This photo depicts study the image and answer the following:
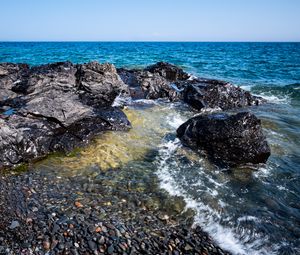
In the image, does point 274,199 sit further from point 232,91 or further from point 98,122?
point 232,91

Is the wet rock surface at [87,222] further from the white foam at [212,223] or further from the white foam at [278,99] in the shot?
the white foam at [278,99]

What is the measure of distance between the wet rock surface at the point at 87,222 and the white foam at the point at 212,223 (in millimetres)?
222

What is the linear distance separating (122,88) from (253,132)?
26.7 feet

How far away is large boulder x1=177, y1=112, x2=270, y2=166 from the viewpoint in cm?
862

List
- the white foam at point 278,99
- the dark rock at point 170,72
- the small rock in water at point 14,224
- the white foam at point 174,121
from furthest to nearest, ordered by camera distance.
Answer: the dark rock at point 170,72 < the white foam at point 278,99 < the white foam at point 174,121 < the small rock in water at point 14,224

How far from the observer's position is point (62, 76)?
13766 millimetres

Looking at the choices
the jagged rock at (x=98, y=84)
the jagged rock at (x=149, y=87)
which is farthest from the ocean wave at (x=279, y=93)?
the jagged rock at (x=98, y=84)

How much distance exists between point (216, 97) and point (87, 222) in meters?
12.0

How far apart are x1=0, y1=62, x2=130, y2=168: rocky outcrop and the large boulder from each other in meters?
3.27

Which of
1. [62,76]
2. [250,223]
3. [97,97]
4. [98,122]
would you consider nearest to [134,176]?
[250,223]

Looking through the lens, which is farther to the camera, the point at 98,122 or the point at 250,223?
the point at 98,122

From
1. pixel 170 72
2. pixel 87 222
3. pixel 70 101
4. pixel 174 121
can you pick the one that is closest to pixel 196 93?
pixel 174 121

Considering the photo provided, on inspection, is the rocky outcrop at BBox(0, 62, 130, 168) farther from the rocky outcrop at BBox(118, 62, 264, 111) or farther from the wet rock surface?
the rocky outcrop at BBox(118, 62, 264, 111)

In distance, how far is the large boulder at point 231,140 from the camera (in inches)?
339
